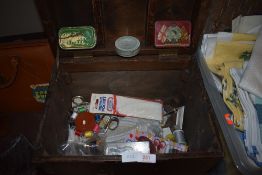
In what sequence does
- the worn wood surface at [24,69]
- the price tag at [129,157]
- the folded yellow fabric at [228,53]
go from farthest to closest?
the worn wood surface at [24,69], the folded yellow fabric at [228,53], the price tag at [129,157]

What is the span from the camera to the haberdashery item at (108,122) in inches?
46.7

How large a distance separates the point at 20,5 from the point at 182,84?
0.95 metres

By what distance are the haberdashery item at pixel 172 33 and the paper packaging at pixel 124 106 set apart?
0.35 metres

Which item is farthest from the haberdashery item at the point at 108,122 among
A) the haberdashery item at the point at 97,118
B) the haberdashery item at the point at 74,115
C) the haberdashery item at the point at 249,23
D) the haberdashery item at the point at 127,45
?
the haberdashery item at the point at 249,23

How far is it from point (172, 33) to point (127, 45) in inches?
8.1

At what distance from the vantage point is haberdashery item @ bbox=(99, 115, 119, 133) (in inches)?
46.7

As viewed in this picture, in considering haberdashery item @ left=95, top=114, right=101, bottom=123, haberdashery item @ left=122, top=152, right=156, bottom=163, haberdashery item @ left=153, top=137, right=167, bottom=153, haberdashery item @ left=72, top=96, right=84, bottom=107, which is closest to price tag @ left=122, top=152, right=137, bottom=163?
haberdashery item @ left=122, top=152, right=156, bottom=163

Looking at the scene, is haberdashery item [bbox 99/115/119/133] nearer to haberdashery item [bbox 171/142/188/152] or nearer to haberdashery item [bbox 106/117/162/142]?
haberdashery item [bbox 106/117/162/142]

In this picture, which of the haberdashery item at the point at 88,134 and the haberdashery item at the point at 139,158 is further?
the haberdashery item at the point at 88,134

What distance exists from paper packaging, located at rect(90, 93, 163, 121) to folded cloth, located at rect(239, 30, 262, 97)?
1.54ft

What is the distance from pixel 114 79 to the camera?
1.20m

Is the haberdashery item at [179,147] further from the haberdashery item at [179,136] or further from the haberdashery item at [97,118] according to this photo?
the haberdashery item at [97,118]

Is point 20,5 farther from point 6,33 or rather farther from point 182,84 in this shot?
point 182,84

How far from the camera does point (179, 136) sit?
1.14 meters
